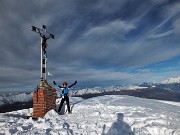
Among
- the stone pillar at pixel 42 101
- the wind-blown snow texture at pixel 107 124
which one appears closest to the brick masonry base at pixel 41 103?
the stone pillar at pixel 42 101

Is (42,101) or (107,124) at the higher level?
(42,101)

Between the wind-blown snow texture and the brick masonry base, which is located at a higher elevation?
the brick masonry base

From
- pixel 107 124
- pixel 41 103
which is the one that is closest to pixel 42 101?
pixel 41 103

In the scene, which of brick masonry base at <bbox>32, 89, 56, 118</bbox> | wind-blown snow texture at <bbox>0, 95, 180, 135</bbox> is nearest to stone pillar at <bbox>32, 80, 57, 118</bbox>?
brick masonry base at <bbox>32, 89, 56, 118</bbox>

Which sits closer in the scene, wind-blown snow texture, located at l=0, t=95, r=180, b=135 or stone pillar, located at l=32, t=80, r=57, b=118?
wind-blown snow texture, located at l=0, t=95, r=180, b=135

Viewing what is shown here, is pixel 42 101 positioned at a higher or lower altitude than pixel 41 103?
higher

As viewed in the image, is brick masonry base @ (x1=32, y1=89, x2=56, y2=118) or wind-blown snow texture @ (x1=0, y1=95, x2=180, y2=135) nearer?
wind-blown snow texture @ (x1=0, y1=95, x2=180, y2=135)

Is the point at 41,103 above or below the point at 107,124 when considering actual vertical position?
above

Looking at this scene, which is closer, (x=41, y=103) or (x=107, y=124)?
(x=107, y=124)

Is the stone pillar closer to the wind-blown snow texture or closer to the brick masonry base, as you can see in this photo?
the brick masonry base

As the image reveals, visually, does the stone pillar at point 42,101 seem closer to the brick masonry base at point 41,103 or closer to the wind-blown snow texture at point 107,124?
the brick masonry base at point 41,103

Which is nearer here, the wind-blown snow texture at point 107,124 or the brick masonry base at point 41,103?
the wind-blown snow texture at point 107,124

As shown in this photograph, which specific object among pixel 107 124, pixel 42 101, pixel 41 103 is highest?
pixel 42 101

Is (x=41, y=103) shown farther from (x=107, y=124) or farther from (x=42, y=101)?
(x=107, y=124)
